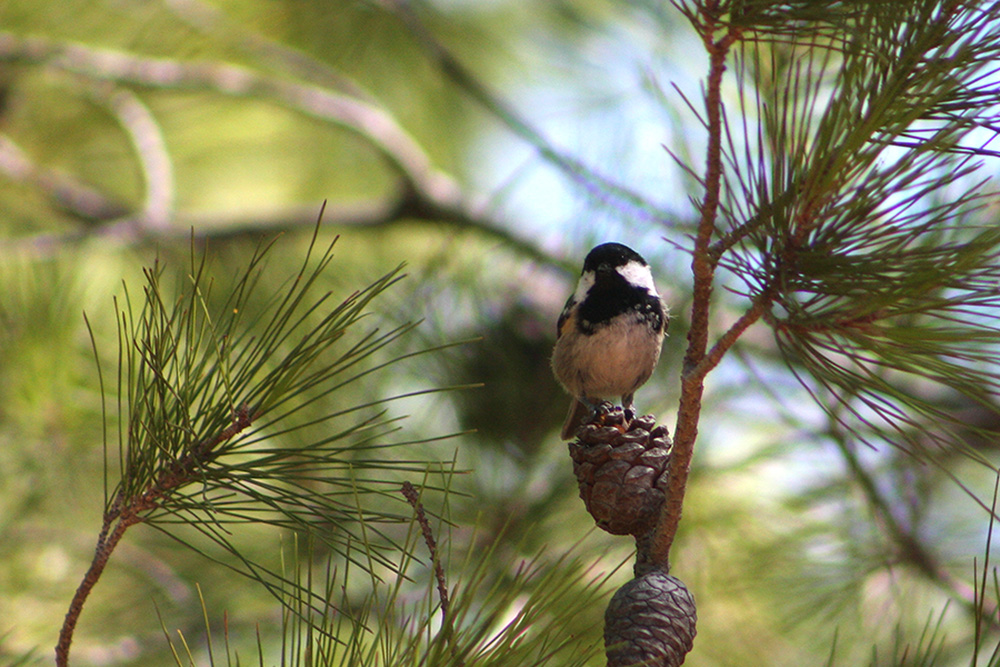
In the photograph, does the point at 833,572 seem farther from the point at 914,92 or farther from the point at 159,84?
the point at 159,84

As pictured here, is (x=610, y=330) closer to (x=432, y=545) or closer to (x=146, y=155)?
(x=432, y=545)

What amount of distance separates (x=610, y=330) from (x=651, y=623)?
1005 mm

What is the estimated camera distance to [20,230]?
148 inches

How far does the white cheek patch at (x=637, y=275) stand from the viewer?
6.41 feet

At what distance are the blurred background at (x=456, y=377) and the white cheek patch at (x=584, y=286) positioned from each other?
158 millimetres

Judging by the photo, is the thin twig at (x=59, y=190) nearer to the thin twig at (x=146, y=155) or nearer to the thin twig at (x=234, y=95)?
the thin twig at (x=234, y=95)

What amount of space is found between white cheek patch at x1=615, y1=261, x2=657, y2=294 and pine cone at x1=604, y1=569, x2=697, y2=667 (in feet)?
3.42

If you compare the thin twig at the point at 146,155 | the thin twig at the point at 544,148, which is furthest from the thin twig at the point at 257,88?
the thin twig at the point at 544,148

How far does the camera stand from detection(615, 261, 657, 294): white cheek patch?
1954 millimetres

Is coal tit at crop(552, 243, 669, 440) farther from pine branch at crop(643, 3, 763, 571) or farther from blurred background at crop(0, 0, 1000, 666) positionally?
pine branch at crop(643, 3, 763, 571)

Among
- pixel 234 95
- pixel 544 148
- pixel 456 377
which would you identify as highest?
pixel 234 95

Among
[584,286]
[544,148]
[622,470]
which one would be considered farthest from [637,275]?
[622,470]

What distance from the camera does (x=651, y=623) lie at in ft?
3.17

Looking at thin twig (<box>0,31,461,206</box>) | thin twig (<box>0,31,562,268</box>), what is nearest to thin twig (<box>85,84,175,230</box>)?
thin twig (<box>0,31,562,268</box>)
